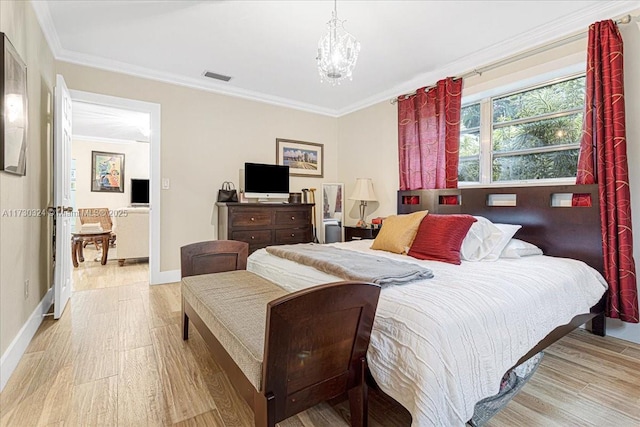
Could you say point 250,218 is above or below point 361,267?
above

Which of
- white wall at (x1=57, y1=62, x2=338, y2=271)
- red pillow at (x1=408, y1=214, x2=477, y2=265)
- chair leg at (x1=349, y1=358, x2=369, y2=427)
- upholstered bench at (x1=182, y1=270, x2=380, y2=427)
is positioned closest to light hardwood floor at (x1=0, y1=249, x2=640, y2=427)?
chair leg at (x1=349, y1=358, x2=369, y2=427)

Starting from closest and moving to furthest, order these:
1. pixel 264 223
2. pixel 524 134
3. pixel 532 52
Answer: pixel 532 52
pixel 524 134
pixel 264 223

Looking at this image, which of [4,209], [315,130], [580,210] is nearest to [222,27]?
[4,209]

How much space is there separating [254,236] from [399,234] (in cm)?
200

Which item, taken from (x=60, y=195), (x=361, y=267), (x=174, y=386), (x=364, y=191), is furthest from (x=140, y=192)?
(x=361, y=267)

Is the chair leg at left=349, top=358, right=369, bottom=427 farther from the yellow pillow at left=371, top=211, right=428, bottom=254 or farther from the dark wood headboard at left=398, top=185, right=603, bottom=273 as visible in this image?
the dark wood headboard at left=398, top=185, right=603, bottom=273

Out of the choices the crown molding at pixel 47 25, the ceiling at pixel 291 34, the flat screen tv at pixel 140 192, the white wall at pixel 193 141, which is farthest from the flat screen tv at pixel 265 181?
the flat screen tv at pixel 140 192

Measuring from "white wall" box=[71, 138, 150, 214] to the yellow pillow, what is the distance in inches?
235

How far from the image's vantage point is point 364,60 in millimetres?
3387

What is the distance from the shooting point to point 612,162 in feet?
7.56

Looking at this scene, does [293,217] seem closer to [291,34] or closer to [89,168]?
[291,34]

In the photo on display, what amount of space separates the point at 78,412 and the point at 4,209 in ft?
3.97

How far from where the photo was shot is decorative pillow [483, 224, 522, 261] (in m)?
2.39

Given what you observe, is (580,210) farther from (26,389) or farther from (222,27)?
(26,389)
